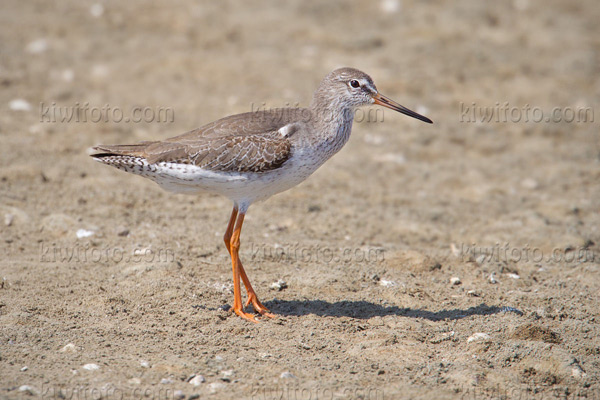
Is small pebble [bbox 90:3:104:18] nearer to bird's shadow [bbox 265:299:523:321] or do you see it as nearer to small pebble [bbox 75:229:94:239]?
small pebble [bbox 75:229:94:239]

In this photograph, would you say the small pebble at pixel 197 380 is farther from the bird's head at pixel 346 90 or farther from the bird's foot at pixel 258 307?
the bird's head at pixel 346 90

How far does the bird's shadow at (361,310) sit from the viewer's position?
6762 millimetres

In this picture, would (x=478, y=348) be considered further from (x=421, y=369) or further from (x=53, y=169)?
(x=53, y=169)

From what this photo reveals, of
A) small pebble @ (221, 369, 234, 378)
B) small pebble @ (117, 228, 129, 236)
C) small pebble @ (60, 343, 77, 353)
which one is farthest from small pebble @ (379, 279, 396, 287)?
small pebble @ (60, 343, 77, 353)

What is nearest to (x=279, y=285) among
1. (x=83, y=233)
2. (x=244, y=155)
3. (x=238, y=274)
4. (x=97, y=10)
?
(x=238, y=274)

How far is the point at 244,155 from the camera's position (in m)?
6.69

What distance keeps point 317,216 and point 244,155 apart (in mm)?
2641

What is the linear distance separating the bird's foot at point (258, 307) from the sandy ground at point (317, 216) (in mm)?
155

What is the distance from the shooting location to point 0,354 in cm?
560

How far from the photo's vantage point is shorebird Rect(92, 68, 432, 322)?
6.70 metres

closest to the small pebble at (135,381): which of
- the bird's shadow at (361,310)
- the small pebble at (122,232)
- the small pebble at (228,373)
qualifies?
the small pebble at (228,373)

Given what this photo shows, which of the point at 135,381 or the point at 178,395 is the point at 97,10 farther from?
the point at 178,395

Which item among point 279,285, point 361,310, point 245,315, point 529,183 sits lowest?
point 245,315

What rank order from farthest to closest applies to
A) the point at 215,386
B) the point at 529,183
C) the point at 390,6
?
the point at 390,6
the point at 529,183
the point at 215,386
